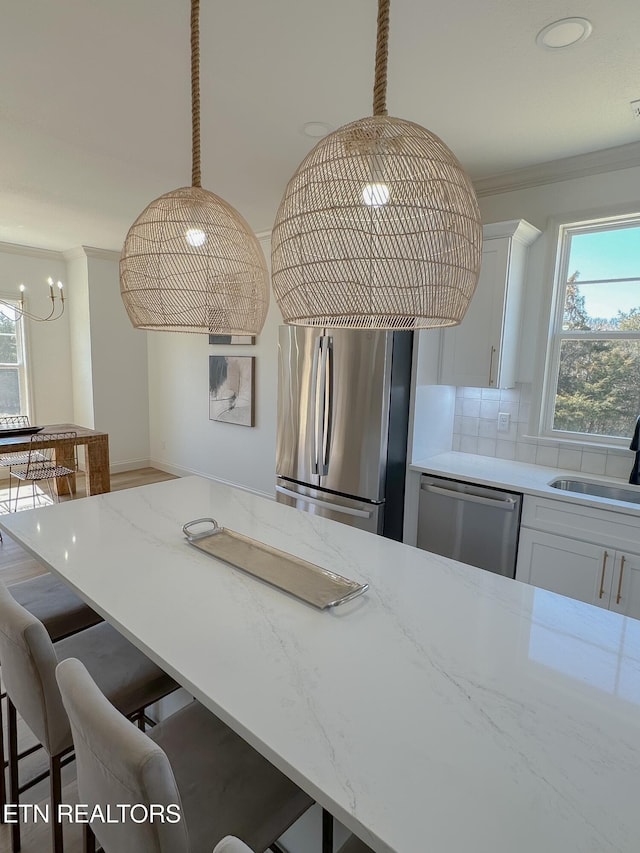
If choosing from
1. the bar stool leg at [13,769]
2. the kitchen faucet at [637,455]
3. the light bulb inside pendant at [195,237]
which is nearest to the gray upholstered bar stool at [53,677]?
the bar stool leg at [13,769]

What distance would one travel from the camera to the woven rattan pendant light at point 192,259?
1.30 meters

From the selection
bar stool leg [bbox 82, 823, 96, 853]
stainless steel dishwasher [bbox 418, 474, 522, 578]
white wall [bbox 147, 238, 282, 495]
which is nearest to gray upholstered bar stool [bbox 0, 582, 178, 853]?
bar stool leg [bbox 82, 823, 96, 853]

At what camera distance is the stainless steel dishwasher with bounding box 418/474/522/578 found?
8.70 feet

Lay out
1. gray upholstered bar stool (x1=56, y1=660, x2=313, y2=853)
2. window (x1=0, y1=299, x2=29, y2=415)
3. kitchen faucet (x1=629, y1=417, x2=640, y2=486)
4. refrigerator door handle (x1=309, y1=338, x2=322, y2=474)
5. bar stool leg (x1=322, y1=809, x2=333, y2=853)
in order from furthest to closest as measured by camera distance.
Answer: window (x1=0, y1=299, x2=29, y2=415)
refrigerator door handle (x1=309, y1=338, x2=322, y2=474)
kitchen faucet (x1=629, y1=417, x2=640, y2=486)
bar stool leg (x1=322, y1=809, x2=333, y2=853)
gray upholstered bar stool (x1=56, y1=660, x2=313, y2=853)

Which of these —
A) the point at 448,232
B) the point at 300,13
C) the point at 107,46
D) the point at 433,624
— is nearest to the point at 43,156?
the point at 107,46

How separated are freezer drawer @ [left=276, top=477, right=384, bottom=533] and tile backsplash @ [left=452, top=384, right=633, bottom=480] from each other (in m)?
0.92

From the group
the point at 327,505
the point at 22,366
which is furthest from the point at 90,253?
the point at 327,505

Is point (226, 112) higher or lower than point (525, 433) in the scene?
higher

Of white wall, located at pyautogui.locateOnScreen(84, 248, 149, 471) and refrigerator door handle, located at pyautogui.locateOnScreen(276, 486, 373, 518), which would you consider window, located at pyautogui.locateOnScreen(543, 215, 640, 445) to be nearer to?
refrigerator door handle, located at pyautogui.locateOnScreen(276, 486, 373, 518)

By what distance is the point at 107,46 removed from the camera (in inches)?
72.7

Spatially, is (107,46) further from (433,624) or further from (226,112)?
(433,624)

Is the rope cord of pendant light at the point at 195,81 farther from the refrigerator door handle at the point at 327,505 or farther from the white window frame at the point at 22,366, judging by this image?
the white window frame at the point at 22,366

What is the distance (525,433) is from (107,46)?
304cm

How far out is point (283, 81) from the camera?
2059 millimetres
